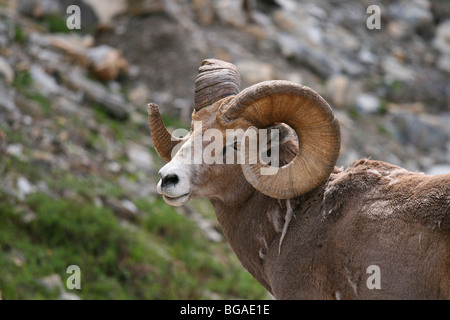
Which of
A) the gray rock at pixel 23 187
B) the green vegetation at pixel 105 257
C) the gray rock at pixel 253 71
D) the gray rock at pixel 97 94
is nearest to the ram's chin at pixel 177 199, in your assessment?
the green vegetation at pixel 105 257

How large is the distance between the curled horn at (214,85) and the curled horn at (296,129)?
1.74ft

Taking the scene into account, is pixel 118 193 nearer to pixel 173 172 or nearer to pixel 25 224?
pixel 25 224

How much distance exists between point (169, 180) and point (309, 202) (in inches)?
60.9

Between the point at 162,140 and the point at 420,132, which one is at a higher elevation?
the point at 420,132

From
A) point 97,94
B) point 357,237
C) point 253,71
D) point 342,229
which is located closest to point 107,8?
point 253,71

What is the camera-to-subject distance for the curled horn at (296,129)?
6.72 metres

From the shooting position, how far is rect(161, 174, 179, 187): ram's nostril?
6.82 m

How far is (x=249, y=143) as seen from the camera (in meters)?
7.16

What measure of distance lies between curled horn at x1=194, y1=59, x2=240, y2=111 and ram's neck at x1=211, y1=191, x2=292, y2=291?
1192 mm

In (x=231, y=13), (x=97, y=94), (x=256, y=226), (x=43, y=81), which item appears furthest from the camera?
(x=231, y=13)

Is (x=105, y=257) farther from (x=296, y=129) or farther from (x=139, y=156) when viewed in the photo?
(x=296, y=129)

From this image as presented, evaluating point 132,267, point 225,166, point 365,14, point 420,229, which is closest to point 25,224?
point 132,267

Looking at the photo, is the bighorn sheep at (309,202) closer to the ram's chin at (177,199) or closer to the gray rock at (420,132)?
the ram's chin at (177,199)

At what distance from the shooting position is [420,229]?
A: 238 inches
